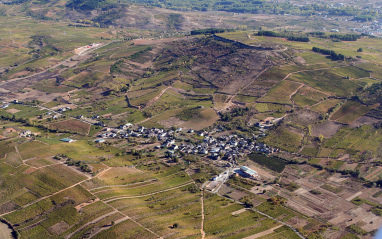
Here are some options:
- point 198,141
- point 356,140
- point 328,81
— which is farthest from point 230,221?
point 328,81

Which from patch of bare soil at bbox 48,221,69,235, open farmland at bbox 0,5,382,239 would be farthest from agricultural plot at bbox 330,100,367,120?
patch of bare soil at bbox 48,221,69,235

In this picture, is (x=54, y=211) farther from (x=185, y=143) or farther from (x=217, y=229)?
(x=185, y=143)

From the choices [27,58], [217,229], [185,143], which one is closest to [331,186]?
[217,229]

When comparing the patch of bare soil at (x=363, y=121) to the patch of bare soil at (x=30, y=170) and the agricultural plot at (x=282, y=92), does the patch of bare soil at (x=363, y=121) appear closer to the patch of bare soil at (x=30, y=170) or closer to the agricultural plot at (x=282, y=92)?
the agricultural plot at (x=282, y=92)

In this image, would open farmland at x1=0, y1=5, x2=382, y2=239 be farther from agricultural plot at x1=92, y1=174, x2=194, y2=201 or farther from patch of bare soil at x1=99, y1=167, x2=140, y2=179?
patch of bare soil at x1=99, y1=167, x2=140, y2=179

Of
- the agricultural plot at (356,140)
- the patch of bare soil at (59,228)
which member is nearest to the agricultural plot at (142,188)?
the patch of bare soil at (59,228)
